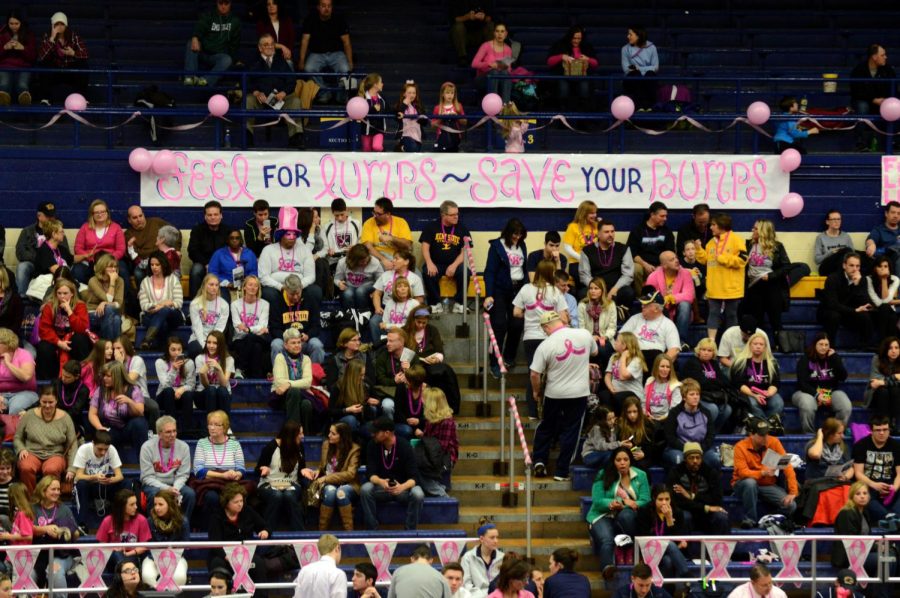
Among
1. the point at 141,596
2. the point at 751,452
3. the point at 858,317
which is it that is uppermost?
the point at 858,317

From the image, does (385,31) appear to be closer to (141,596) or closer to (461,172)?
(461,172)

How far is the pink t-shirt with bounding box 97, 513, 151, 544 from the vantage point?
17359 mm

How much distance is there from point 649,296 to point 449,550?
186 inches

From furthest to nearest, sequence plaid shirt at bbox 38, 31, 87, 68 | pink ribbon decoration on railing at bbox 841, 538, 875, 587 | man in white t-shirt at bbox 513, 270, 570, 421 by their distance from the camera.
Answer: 1. plaid shirt at bbox 38, 31, 87, 68
2. man in white t-shirt at bbox 513, 270, 570, 421
3. pink ribbon decoration on railing at bbox 841, 538, 875, 587

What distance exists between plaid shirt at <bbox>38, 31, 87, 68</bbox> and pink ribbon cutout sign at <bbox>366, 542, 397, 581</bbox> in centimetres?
931

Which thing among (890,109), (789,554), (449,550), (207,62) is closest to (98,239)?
(207,62)

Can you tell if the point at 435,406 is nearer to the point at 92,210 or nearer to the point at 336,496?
the point at 336,496

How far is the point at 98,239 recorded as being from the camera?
834 inches

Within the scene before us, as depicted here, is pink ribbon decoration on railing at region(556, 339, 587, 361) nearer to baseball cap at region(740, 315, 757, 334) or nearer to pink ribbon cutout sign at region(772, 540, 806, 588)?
baseball cap at region(740, 315, 757, 334)

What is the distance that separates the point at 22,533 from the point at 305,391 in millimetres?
3515

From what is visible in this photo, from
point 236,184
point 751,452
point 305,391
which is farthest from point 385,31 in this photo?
point 751,452

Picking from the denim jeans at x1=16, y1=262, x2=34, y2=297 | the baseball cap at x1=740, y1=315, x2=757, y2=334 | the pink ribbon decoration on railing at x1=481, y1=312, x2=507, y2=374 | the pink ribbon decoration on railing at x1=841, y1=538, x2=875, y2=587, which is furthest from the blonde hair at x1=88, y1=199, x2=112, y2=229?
the pink ribbon decoration on railing at x1=841, y1=538, x2=875, y2=587

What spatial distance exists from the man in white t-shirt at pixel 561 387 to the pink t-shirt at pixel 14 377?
17.8 ft

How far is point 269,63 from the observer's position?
23.7 metres
